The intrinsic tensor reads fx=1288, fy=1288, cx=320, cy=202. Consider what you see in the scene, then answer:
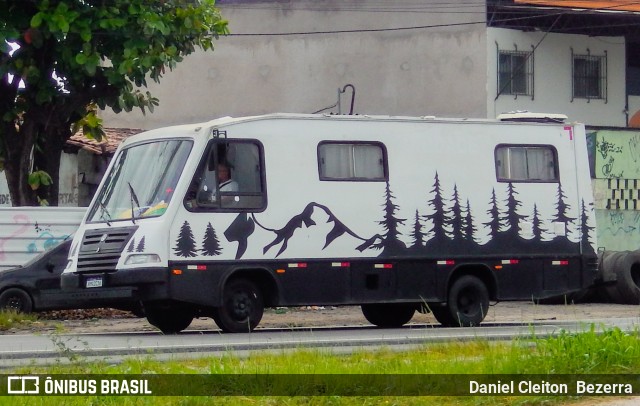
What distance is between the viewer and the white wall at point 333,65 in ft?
105

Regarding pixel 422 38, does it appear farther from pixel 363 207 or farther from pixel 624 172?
pixel 363 207

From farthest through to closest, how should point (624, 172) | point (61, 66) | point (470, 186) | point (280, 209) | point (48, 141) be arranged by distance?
1. point (624, 172)
2. point (48, 141)
3. point (61, 66)
4. point (470, 186)
5. point (280, 209)

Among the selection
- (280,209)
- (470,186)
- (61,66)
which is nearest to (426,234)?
(470,186)

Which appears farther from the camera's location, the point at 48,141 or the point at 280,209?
the point at 48,141

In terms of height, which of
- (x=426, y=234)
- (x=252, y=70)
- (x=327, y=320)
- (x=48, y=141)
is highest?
(x=252, y=70)

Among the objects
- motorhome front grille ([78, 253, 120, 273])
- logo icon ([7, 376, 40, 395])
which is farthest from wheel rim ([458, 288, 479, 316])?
logo icon ([7, 376, 40, 395])

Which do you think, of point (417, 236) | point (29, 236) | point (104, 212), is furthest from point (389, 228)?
point (29, 236)

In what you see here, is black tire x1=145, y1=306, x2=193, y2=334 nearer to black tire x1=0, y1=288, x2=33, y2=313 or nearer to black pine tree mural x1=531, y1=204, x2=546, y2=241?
black tire x1=0, y1=288, x2=33, y2=313

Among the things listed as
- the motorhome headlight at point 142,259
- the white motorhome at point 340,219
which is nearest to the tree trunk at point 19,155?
the white motorhome at point 340,219

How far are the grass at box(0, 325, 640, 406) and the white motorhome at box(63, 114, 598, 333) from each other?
16.5 feet

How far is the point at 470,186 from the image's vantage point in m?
18.1

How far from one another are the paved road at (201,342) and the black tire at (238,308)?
0.71 ft

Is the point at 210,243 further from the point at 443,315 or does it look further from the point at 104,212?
the point at 443,315

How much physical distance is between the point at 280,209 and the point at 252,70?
20.1 meters
